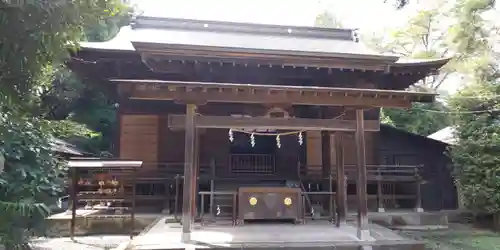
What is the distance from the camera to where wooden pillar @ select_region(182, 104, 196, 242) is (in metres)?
5.88

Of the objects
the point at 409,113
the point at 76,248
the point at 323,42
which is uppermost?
the point at 323,42

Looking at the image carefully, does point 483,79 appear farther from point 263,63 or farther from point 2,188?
point 2,188

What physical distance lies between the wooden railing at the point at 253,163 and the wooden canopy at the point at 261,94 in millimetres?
3682

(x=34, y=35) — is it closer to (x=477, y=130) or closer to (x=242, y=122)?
(x=242, y=122)

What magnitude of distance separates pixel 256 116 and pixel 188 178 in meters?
2.13

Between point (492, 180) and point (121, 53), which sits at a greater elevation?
point (121, 53)

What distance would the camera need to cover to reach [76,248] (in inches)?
253

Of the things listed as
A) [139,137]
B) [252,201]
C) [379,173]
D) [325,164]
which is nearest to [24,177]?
[252,201]

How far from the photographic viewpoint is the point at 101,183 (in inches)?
296

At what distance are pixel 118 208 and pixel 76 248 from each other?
1.88 meters

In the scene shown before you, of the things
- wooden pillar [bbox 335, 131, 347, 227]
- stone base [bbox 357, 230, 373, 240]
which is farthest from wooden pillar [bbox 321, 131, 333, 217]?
stone base [bbox 357, 230, 373, 240]

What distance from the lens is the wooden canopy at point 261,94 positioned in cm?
595

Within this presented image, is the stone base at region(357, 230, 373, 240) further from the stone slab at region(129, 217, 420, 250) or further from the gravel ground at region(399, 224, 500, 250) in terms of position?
the gravel ground at region(399, 224, 500, 250)

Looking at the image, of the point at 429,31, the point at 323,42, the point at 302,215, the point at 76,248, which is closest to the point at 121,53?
the point at 76,248
